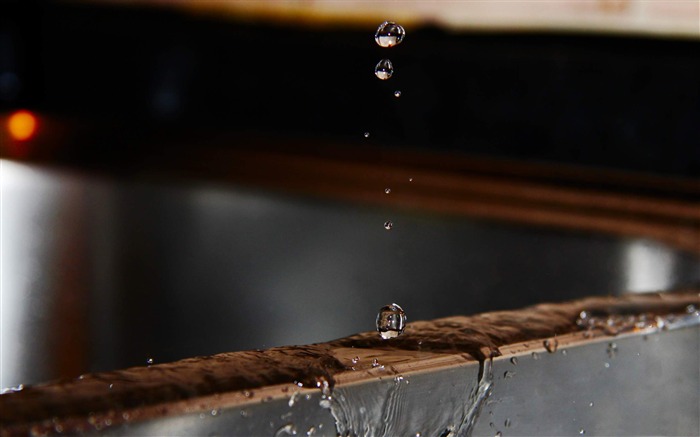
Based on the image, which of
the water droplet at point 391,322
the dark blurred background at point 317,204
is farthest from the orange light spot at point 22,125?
the water droplet at point 391,322

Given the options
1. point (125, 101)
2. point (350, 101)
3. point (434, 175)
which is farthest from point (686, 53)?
point (125, 101)

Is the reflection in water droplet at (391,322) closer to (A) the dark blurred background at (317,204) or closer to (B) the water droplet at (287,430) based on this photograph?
(B) the water droplet at (287,430)

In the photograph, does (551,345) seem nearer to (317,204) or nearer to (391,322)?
(391,322)

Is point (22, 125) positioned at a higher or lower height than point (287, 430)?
higher

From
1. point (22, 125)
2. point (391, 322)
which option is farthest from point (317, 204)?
point (391, 322)

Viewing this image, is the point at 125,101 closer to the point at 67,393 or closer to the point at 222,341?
the point at 222,341

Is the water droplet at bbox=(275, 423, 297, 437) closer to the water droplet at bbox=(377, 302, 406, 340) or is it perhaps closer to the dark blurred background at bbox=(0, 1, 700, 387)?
the water droplet at bbox=(377, 302, 406, 340)

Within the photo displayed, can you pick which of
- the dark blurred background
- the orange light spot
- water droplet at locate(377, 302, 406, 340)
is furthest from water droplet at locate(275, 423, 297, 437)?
the orange light spot
